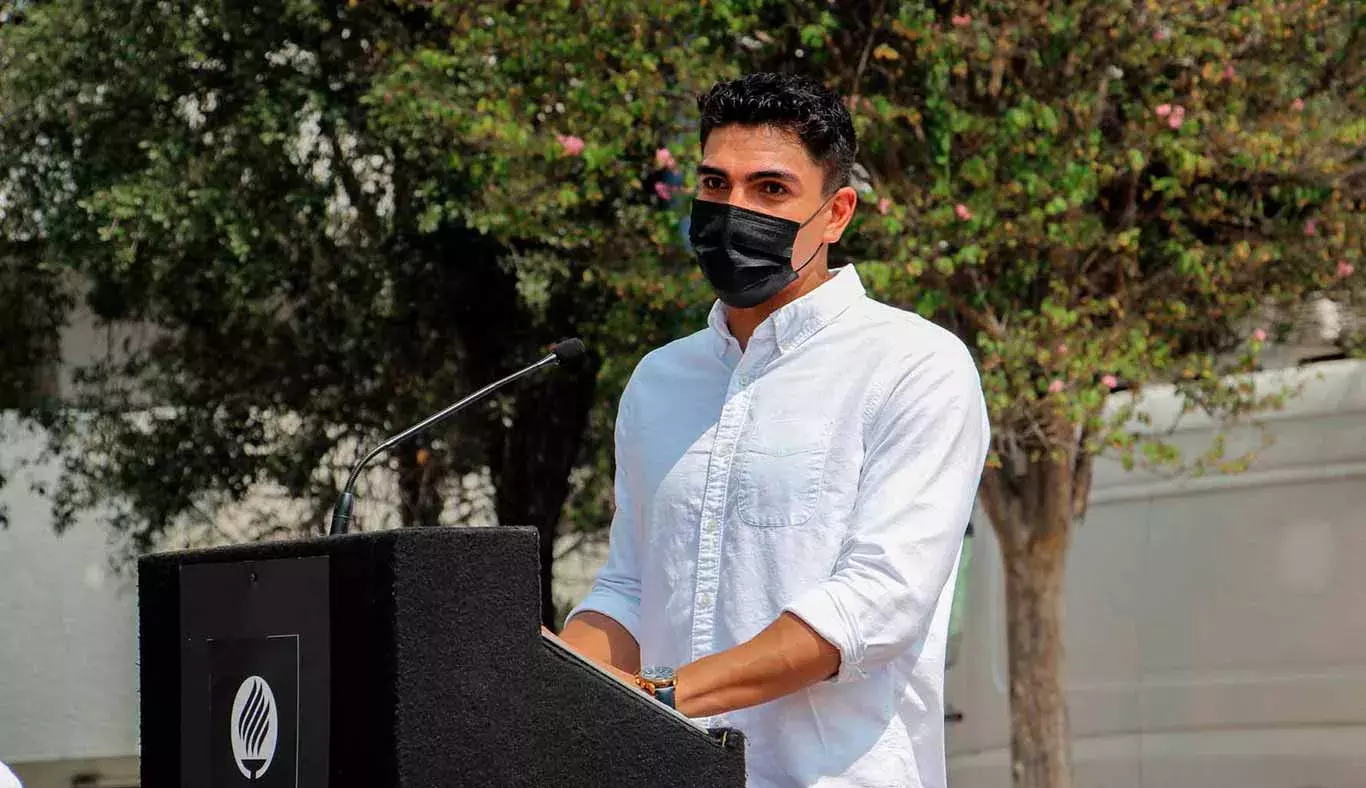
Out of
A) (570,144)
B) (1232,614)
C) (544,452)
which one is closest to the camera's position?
(570,144)

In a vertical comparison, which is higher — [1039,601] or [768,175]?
[768,175]

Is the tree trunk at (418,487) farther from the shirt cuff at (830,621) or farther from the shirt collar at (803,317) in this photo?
the shirt cuff at (830,621)

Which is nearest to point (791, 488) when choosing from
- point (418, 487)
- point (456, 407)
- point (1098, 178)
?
point (456, 407)

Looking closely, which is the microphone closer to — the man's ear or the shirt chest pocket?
the shirt chest pocket

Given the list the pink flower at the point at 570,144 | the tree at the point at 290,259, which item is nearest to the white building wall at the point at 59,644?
the tree at the point at 290,259

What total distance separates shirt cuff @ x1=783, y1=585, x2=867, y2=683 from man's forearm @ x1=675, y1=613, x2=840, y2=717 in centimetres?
1

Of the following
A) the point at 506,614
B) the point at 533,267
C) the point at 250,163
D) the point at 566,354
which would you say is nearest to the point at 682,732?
the point at 506,614

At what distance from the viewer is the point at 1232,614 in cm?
948

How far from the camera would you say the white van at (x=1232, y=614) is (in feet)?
30.1

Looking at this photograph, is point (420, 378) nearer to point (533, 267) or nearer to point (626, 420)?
point (533, 267)

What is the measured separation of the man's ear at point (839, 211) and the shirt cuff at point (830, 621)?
63 cm

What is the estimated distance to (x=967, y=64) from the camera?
8961mm

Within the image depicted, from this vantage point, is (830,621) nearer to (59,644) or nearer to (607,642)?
(607,642)

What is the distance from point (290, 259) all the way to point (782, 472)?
1035 cm
